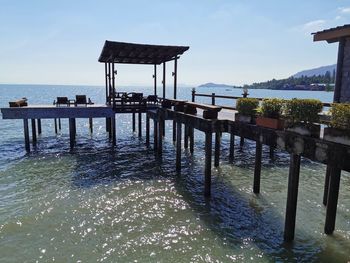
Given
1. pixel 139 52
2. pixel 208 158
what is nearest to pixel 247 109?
pixel 208 158

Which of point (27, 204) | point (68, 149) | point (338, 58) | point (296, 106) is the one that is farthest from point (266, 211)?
point (68, 149)

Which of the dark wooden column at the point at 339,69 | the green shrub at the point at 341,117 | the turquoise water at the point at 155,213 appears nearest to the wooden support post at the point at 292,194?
the turquoise water at the point at 155,213

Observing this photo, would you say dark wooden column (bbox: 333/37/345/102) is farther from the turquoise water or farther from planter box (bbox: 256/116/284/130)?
the turquoise water

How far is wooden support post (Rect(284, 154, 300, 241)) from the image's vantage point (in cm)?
941

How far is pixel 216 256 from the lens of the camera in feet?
31.1

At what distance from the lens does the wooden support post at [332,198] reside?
9.84m

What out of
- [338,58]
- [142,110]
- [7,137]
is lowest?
[7,137]

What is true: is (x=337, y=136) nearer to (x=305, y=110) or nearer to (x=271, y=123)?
(x=305, y=110)

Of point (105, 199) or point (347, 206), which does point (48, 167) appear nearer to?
point (105, 199)

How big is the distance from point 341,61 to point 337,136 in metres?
5.39

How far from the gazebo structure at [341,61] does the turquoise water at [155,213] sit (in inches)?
185

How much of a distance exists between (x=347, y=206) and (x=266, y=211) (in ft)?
11.9

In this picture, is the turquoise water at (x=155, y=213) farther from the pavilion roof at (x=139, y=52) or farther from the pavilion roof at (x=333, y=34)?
the pavilion roof at (x=139, y=52)

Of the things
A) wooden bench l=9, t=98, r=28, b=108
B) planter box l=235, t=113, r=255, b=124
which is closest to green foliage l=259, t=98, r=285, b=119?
planter box l=235, t=113, r=255, b=124
